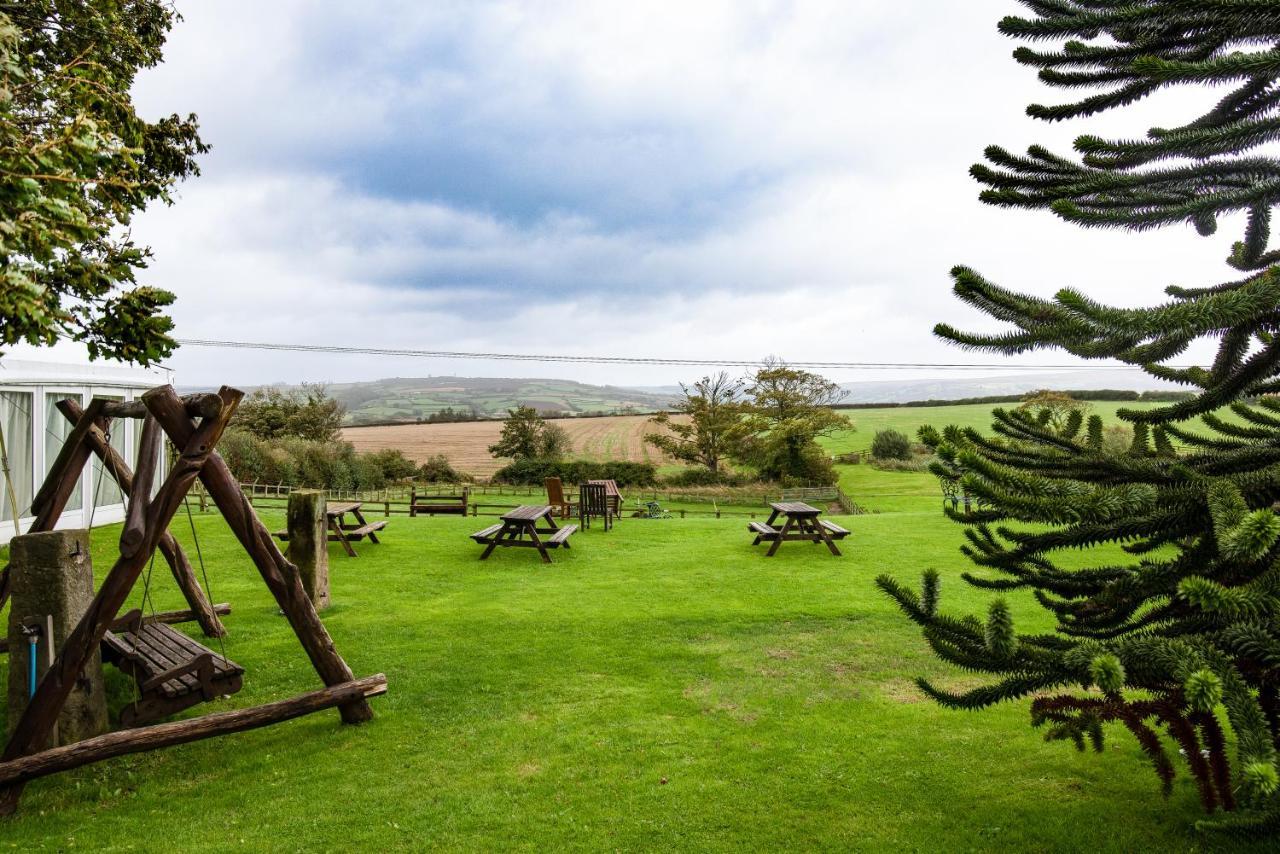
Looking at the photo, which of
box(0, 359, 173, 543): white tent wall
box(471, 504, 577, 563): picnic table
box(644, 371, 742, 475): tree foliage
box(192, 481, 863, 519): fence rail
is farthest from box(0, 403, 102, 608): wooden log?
box(644, 371, 742, 475): tree foliage

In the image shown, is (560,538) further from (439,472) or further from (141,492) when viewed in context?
(439,472)

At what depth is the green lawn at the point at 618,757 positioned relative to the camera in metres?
4.50

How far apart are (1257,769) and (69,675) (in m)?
6.91

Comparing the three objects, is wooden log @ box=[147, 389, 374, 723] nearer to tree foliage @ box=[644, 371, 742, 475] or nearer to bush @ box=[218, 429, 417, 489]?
bush @ box=[218, 429, 417, 489]

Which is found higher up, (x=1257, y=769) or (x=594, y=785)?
(x=1257, y=769)

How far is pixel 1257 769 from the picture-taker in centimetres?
Result: 205

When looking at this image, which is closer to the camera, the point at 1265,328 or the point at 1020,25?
the point at 1265,328

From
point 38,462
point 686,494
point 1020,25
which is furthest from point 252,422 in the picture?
point 1020,25

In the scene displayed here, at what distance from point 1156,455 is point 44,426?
19244 millimetres

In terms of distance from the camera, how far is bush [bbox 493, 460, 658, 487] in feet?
137

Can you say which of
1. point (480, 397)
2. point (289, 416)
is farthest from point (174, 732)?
point (480, 397)

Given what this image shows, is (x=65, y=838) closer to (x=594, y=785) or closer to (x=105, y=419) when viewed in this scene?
(x=594, y=785)

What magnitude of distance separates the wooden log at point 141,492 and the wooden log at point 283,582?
9.6 inches

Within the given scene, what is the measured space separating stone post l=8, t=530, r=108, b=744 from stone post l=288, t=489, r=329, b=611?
3.86m
